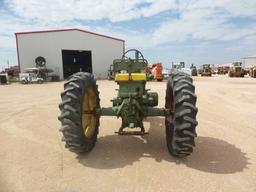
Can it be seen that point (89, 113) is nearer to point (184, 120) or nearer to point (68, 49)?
point (184, 120)

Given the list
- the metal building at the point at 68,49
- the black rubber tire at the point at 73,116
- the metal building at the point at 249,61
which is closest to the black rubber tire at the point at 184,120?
the black rubber tire at the point at 73,116

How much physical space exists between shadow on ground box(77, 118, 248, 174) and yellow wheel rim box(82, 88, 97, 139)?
33 cm

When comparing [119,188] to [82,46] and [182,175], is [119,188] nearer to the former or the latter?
[182,175]

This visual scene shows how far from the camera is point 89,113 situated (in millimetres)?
4516

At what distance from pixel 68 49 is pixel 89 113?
26.3m

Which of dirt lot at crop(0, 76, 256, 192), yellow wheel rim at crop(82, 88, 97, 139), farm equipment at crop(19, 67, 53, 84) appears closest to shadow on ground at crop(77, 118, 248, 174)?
dirt lot at crop(0, 76, 256, 192)

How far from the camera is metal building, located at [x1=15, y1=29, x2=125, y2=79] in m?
27.5

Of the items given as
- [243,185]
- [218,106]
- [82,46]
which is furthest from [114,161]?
[82,46]

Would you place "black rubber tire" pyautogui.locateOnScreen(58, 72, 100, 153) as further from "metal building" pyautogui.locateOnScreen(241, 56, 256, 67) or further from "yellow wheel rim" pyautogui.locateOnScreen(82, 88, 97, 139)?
"metal building" pyautogui.locateOnScreen(241, 56, 256, 67)

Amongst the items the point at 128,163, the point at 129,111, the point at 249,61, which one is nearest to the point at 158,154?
the point at 128,163

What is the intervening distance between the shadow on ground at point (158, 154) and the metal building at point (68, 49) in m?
22.0

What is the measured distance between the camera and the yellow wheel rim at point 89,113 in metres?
4.51

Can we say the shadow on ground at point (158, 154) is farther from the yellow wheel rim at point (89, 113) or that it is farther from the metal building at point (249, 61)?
the metal building at point (249, 61)

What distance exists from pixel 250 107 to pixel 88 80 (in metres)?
6.34
